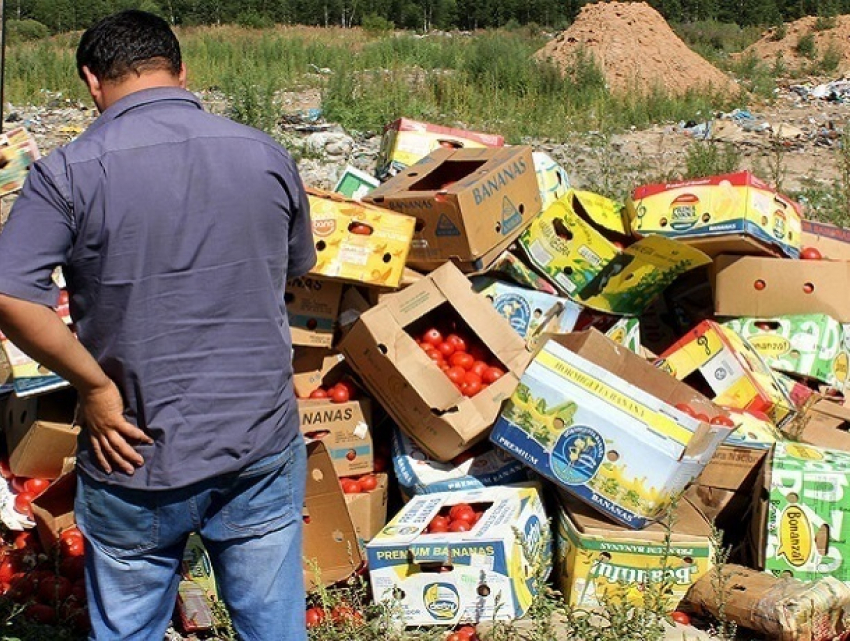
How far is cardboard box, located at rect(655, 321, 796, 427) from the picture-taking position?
13.1 feet

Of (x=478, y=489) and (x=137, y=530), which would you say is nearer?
(x=137, y=530)

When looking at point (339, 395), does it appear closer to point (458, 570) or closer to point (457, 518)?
point (457, 518)

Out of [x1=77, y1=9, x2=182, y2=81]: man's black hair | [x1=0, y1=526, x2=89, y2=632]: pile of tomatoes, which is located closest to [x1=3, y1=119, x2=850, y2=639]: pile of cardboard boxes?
[x1=0, y1=526, x2=89, y2=632]: pile of tomatoes

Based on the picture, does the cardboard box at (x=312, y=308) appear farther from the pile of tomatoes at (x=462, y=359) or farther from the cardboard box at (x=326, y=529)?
the cardboard box at (x=326, y=529)

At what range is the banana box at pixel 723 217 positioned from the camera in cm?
434

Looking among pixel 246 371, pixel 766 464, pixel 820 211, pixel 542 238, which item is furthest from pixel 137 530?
pixel 820 211

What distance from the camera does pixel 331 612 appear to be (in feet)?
10.8

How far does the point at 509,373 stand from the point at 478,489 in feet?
1.63

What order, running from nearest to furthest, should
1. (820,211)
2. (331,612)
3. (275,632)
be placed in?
(275,632) < (331,612) < (820,211)

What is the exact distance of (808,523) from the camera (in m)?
3.33

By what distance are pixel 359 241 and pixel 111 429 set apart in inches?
73.5

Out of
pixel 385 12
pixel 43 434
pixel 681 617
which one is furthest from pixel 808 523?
pixel 385 12

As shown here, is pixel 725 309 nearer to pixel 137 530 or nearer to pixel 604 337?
pixel 604 337

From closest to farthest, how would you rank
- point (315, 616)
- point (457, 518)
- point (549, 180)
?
point (315, 616), point (457, 518), point (549, 180)
